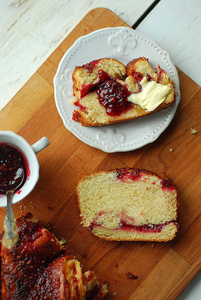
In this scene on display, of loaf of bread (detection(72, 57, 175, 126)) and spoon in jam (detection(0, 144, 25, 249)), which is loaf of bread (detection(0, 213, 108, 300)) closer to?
spoon in jam (detection(0, 144, 25, 249))

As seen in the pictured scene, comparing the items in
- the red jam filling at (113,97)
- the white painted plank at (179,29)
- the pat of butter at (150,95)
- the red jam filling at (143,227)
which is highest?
the white painted plank at (179,29)

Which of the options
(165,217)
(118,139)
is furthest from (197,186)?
(118,139)

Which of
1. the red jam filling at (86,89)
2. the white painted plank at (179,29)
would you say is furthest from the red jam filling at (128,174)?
the white painted plank at (179,29)

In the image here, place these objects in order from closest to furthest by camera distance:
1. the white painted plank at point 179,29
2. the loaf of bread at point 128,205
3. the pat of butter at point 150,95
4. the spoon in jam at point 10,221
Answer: the spoon in jam at point 10,221 < the pat of butter at point 150,95 < the loaf of bread at point 128,205 < the white painted plank at point 179,29

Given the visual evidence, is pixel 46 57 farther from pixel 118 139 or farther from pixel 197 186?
pixel 197 186

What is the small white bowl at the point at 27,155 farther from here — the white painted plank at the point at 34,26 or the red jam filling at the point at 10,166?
the white painted plank at the point at 34,26

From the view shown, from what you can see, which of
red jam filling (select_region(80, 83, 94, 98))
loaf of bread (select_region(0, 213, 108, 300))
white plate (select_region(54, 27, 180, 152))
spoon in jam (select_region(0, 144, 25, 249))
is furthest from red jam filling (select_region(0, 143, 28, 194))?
red jam filling (select_region(80, 83, 94, 98))

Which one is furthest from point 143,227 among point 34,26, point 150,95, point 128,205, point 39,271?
point 34,26
